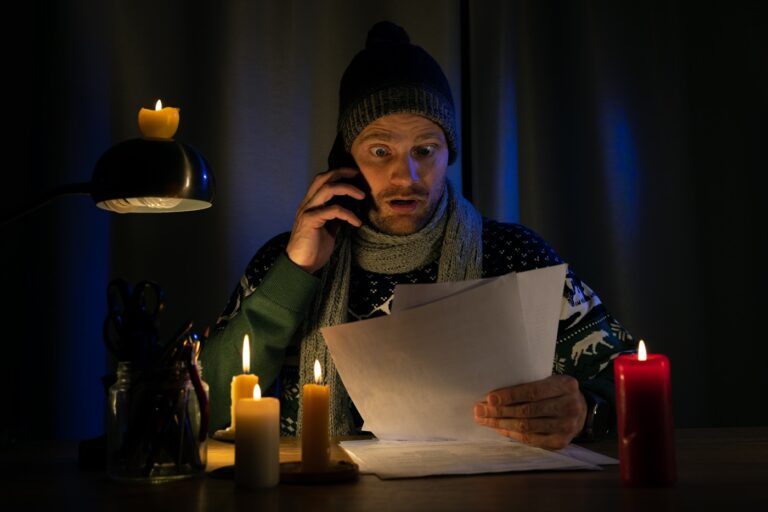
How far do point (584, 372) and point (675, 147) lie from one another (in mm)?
1080

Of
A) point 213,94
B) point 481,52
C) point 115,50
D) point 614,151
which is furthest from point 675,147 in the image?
point 115,50

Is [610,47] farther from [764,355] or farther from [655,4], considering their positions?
[764,355]

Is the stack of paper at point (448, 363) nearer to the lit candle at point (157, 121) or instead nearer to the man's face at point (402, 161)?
the lit candle at point (157, 121)

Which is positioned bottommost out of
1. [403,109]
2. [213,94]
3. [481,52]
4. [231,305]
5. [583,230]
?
[231,305]

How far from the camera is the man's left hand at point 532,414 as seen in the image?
1.11m

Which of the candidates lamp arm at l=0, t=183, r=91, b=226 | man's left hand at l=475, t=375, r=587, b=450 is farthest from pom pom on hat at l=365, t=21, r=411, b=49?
man's left hand at l=475, t=375, r=587, b=450

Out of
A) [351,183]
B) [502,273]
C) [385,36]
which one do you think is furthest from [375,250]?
[385,36]

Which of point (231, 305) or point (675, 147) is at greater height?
point (675, 147)

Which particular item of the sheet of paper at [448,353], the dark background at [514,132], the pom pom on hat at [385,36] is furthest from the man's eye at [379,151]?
the sheet of paper at [448,353]

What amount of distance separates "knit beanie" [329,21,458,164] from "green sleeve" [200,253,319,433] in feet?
1.30

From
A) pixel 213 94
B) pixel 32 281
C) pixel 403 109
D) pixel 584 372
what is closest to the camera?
pixel 584 372

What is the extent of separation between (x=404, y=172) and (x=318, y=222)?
243mm

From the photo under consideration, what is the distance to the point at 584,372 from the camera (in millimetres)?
1601

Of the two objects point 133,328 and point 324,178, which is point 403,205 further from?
point 133,328
